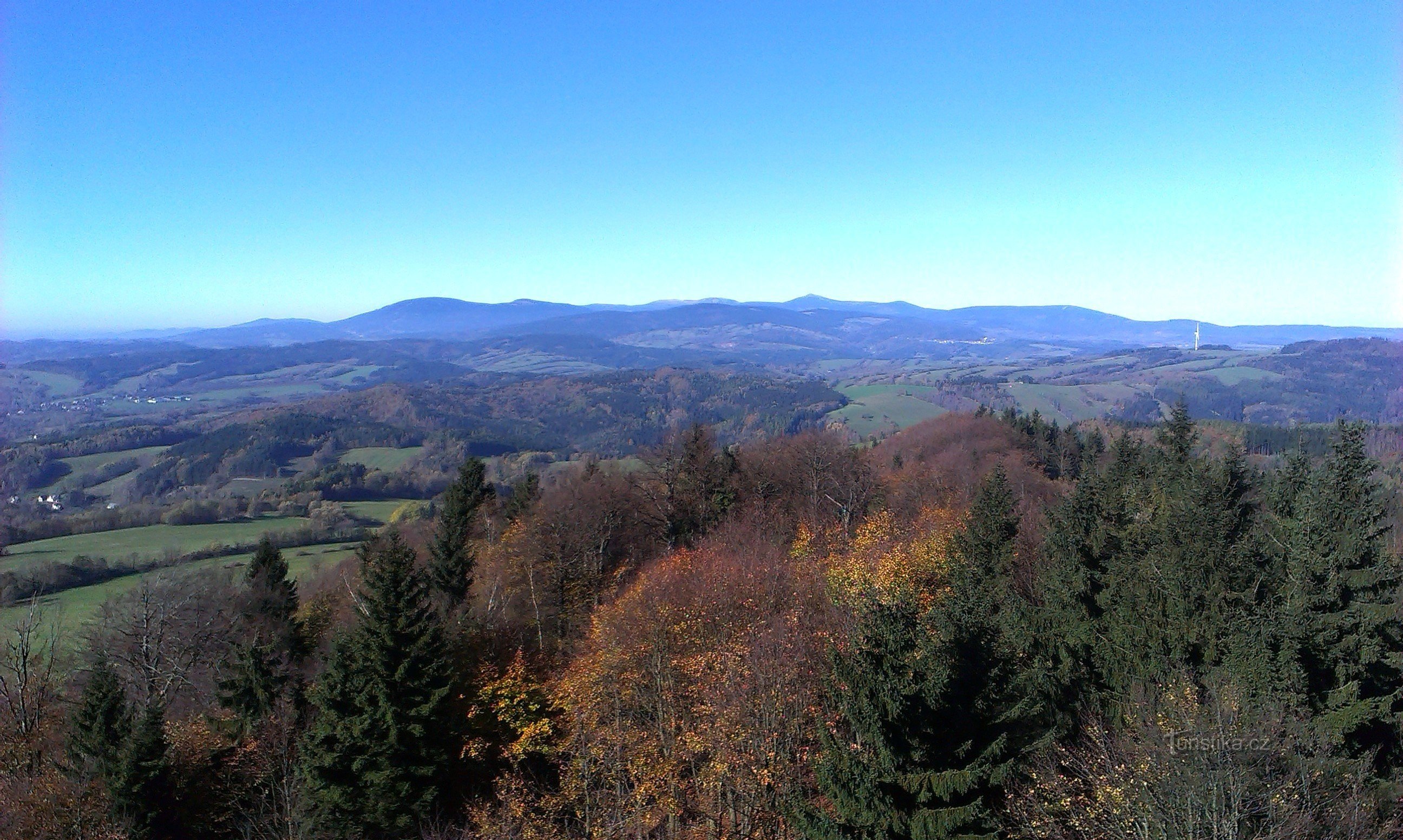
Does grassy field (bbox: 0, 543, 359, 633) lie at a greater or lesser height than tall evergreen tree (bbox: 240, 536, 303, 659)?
lesser

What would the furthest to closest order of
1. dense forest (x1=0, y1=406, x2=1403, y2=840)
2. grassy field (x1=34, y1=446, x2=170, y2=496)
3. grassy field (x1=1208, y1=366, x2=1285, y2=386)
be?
grassy field (x1=1208, y1=366, x2=1285, y2=386) → grassy field (x1=34, y1=446, x2=170, y2=496) → dense forest (x1=0, y1=406, x2=1403, y2=840)

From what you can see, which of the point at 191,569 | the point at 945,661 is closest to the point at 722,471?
the point at 945,661

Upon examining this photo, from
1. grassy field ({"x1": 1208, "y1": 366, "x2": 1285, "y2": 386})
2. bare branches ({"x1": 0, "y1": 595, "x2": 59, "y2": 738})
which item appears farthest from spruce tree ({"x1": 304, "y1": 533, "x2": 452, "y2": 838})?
grassy field ({"x1": 1208, "y1": 366, "x2": 1285, "y2": 386})

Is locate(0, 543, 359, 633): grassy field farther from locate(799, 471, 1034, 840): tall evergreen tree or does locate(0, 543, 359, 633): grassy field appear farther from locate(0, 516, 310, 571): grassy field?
locate(799, 471, 1034, 840): tall evergreen tree

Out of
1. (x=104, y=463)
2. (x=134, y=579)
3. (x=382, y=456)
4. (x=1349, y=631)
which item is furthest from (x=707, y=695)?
(x=104, y=463)

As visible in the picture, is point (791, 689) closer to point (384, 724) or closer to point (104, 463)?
point (384, 724)

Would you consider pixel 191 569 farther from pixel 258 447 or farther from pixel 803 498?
pixel 258 447
